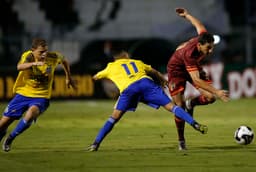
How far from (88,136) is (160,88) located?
3315 mm

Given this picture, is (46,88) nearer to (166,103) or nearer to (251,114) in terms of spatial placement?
(166,103)

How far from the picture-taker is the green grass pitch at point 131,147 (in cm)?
1052

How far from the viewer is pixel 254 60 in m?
31.1

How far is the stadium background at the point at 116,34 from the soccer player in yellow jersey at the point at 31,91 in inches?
570

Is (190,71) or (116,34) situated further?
(116,34)

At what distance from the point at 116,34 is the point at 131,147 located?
773 inches

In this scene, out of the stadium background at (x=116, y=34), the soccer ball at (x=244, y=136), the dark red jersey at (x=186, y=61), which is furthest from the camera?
the stadium background at (x=116, y=34)

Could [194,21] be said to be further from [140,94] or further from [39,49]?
[39,49]

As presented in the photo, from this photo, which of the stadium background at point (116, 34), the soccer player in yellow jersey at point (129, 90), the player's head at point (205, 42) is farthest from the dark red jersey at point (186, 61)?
the stadium background at point (116, 34)

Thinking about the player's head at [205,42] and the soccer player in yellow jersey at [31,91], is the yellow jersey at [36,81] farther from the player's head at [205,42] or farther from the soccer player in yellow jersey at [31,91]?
the player's head at [205,42]

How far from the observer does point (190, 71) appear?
1244 cm

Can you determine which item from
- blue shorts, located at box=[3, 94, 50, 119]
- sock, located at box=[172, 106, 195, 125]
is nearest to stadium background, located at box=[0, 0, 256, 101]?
blue shorts, located at box=[3, 94, 50, 119]

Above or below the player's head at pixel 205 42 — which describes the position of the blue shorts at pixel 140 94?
below

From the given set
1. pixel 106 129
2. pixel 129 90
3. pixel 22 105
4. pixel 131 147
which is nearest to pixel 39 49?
pixel 22 105
